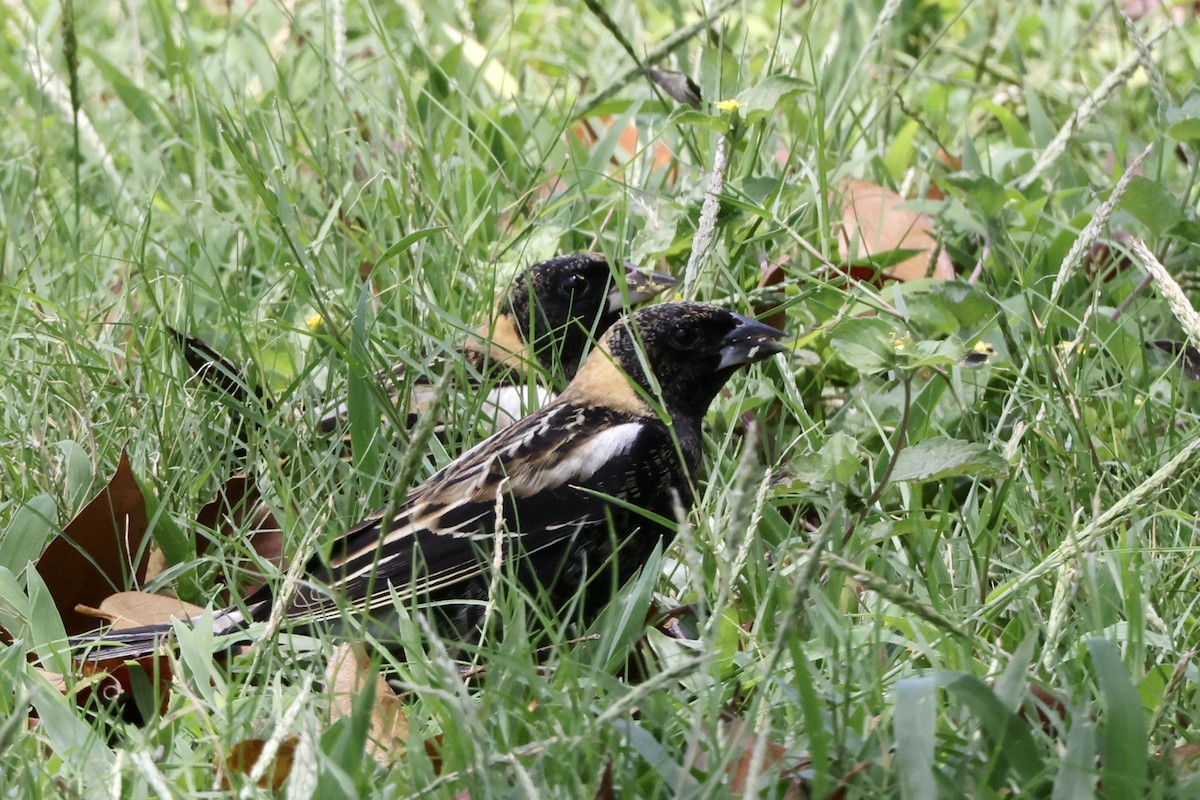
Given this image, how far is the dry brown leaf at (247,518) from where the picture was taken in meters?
2.88

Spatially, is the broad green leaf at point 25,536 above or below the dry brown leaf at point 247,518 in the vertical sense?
above

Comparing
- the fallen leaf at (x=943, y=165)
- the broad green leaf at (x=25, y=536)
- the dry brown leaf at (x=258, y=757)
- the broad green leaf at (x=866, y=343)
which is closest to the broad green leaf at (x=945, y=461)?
the broad green leaf at (x=866, y=343)

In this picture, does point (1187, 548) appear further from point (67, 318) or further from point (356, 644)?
point (67, 318)

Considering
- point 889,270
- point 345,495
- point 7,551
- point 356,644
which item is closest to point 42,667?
point 7,551

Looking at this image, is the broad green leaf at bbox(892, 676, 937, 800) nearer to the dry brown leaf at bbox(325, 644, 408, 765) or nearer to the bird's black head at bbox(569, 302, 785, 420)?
the dry brown leaf at bbox(325, 644, 408, 765)

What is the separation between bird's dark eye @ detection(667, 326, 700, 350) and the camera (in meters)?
3.14

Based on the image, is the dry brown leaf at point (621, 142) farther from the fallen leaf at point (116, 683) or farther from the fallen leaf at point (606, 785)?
the fallen leaf at point (606, 785)

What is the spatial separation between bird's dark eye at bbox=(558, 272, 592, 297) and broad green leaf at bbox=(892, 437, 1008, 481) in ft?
4.19

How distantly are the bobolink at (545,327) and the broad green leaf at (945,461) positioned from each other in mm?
891

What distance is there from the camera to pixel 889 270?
391cm

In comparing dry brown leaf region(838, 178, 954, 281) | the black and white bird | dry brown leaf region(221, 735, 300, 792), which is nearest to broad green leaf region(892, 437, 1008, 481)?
the black and white bird

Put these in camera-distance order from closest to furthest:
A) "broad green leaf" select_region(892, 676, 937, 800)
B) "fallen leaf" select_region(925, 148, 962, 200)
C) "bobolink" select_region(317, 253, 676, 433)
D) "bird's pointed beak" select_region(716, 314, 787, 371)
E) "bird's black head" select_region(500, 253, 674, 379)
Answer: "broad green leaf" select_region(892, 676, 937, 800)
"bird's pointed beak" select_region(716, 314, 787, 371)
"bobolink" select_region(317, 253, 676, 433)
"bird's black head" select_region(500, 253, 674, 379)
"fallen leaf" select_region(925, 148, 962, 200)

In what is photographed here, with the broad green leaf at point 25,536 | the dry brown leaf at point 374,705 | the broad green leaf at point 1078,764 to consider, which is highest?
the broad green leaf at point 25,536

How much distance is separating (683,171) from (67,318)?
1.75m
